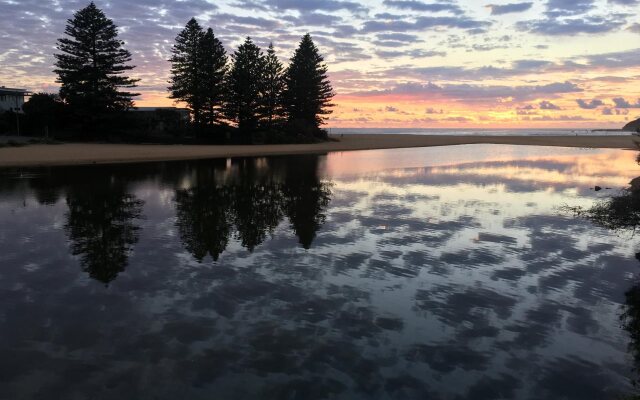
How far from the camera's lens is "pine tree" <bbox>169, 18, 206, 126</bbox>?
62.0m

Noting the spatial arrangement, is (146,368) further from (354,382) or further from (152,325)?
(354,382)

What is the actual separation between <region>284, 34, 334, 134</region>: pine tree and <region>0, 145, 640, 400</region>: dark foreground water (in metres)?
59.4

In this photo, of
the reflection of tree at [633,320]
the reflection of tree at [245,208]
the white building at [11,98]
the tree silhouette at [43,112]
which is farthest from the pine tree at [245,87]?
the reflection of tree at [633,320]

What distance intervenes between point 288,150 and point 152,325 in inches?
1949

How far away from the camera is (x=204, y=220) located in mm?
15031

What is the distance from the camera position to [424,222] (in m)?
15.5

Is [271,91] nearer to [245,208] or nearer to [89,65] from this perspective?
[89,65]

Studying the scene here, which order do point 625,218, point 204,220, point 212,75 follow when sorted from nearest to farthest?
1. point 204,220
2. point 625,218
3. point 212,75

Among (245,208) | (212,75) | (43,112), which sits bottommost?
(245,208)

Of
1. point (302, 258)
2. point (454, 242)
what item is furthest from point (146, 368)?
point (454, 242)

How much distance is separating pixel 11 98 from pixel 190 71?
29.5 meters

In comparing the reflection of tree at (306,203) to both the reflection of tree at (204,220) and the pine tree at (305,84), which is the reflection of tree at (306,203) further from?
the pine tree at (305,84)

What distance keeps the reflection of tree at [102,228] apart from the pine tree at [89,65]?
4069 centimetres

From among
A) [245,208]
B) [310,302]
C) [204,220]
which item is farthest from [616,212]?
[204,220]
